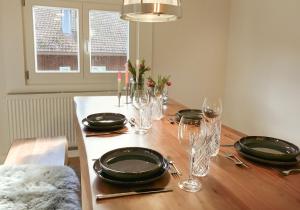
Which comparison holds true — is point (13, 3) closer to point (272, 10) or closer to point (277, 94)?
point (272, 10)

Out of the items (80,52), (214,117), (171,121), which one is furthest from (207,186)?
(80,52)

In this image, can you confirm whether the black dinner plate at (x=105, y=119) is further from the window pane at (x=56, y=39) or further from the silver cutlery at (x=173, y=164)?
the window pane at (x=56, y=39)

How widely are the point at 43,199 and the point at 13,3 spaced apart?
2.38 meters

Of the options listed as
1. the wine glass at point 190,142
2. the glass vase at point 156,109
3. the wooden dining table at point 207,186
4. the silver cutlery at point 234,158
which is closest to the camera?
the wooden dining table at point 207,186

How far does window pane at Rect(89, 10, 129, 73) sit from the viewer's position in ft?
10.8

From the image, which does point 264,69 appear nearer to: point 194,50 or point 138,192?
point 194,50

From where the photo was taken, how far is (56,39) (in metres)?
3.17

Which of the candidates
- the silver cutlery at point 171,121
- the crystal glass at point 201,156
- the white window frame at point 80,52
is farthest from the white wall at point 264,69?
the crystal glass at point 201,156

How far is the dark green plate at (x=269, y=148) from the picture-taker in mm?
1124

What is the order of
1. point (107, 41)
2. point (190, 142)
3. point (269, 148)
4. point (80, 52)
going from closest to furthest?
1. point (190, 142)
2. point (269, 148)
3. point (80, 52)
4. point (107, 41)

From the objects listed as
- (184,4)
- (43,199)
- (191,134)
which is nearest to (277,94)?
(184,4)

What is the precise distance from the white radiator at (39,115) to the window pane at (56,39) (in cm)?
36

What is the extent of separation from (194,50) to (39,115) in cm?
225

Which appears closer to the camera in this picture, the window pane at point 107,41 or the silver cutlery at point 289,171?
A: the silver cutlery at point 289,171
